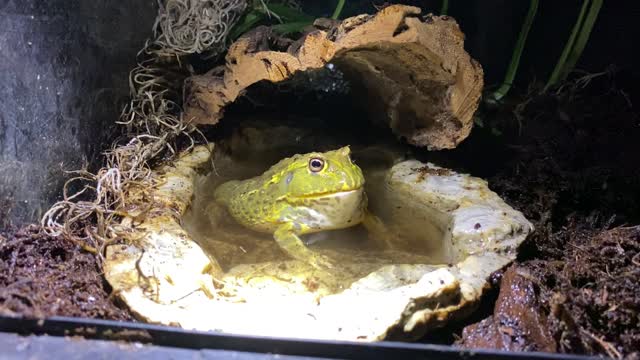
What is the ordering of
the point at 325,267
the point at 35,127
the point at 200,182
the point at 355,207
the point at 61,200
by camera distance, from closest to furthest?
1. the point at 35,127
2. the point at 61,200
3. the point at 325,267
4. the point at 355,207
5. the point at 200,182

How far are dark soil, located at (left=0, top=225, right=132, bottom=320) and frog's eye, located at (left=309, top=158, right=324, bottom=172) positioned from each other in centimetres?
137

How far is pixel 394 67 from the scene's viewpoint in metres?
3.29

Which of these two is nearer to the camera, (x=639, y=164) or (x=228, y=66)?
(x=228, y=66)

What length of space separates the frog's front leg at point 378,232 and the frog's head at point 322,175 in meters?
0.39

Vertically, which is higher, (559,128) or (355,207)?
(559,128)

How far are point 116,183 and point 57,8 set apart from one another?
3.14 feet

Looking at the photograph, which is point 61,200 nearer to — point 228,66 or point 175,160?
point 175,160

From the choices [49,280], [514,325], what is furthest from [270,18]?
[514,325]

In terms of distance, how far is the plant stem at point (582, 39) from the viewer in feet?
12.1

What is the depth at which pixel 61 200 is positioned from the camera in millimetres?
2695

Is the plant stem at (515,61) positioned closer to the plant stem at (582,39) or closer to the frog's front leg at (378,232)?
the plant stem at (582,39)

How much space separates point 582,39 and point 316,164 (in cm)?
237

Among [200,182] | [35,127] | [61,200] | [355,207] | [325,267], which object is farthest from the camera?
[200,182]

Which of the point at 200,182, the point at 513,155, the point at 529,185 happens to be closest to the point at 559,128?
the point at 513,155
